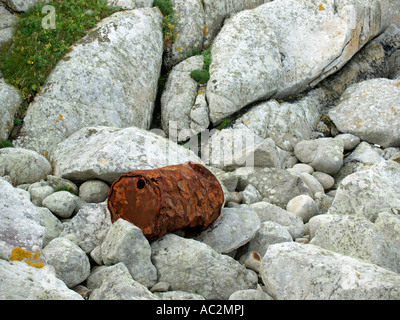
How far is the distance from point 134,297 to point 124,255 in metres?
1.14

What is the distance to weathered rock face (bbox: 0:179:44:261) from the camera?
528cm

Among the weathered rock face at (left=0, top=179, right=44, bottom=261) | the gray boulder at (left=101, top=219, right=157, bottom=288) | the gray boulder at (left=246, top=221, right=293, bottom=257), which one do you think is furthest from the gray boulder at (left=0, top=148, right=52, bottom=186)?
the gray boulder at (left=246, top=221, right=293, bottom=257)

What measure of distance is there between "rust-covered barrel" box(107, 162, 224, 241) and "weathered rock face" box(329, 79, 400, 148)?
305 inches

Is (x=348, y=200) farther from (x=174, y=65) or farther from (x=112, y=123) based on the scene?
(x=174, y=65)

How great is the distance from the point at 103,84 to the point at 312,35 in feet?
24.2

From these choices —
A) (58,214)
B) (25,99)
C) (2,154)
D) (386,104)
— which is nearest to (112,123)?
(25,99)

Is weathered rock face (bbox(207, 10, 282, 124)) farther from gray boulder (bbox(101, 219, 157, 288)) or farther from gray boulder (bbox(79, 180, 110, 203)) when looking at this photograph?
gray boulder (bbox(101, 219, 157, 288))

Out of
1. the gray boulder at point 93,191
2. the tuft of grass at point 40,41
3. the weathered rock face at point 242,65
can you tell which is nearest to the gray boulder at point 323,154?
the weathered rock face at point 242,65

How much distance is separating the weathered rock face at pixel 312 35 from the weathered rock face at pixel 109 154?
586cm

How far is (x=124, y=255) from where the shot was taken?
5.88m

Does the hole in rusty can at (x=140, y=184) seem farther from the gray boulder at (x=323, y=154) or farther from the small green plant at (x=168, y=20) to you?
the small green plant at (x=168, y=20)

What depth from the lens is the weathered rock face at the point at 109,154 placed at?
29.1 feet

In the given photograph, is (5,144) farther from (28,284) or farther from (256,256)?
(256,256)
